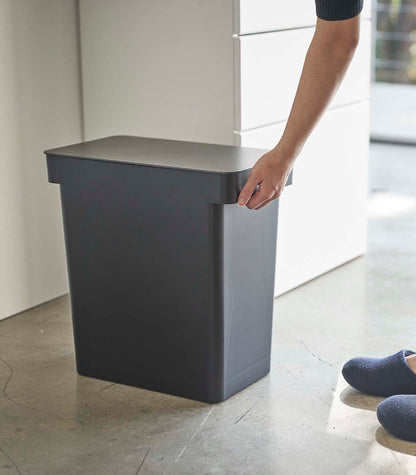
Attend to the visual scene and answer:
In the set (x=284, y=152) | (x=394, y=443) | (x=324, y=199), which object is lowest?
(x=394, y=443)

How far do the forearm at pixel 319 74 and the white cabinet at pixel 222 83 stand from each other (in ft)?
1.99

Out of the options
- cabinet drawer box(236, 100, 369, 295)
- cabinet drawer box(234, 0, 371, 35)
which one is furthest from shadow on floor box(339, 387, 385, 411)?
cabinet drawer box(234, 0, 371, 35)

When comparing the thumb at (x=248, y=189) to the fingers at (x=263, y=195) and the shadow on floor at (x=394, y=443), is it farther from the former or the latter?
the shadow on floor at (x=394, y=443)

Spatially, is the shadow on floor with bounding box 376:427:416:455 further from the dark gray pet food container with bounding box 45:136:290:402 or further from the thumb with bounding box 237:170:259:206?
the thumb with bounding box 237:170:259:206

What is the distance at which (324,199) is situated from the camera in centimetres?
275

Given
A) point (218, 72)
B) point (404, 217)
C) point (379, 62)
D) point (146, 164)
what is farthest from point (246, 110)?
point (379, 62)

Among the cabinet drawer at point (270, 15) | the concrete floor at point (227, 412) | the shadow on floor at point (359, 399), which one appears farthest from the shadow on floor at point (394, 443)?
the cabinet drawer at point (270, 15)

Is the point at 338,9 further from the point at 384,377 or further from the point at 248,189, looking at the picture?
the point at 384,377

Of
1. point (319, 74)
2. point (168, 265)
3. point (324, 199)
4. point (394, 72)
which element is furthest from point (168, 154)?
point (394, 72)

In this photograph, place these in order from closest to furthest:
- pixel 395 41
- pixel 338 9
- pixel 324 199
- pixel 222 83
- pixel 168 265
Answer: pixel 338 9 → pixel 168 265 → pixel 222 83 → pixel 324 199 → pixel 395 41

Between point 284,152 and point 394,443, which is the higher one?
point 284,152

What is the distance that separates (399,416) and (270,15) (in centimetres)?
108

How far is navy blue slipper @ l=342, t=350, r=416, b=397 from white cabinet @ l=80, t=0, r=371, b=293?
0.64 metres

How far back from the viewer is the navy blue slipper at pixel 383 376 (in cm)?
193
